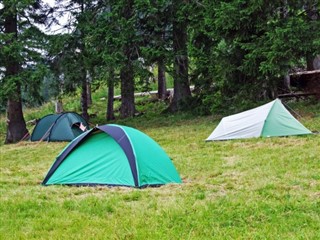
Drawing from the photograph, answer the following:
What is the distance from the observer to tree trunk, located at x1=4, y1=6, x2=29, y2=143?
13344mm

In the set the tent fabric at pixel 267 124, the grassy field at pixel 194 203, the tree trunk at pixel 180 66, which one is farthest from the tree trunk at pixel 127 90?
the grassy field at pixel 194 203

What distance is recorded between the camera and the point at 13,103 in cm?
1439

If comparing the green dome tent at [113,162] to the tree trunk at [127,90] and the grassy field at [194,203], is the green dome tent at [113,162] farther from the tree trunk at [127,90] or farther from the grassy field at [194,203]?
the tree trunk at [127,90]

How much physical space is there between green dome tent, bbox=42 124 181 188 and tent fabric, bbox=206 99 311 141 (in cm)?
397

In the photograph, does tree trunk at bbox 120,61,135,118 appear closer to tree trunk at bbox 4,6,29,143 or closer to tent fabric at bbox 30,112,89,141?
tent fabric at bbox 30,112,89,141

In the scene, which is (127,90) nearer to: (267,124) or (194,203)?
(267,124)

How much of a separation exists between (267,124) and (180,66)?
20.0 feet

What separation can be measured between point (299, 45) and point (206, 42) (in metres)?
3.84

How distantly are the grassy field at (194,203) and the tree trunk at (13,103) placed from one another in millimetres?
6886

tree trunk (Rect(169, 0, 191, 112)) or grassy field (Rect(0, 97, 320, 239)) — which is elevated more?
tree trunk (Rect(169, 0, 191, 112))

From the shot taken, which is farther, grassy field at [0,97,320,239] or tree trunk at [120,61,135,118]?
tree trunk at [120,61,135,118]

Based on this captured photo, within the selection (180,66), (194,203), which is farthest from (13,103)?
(194,203)

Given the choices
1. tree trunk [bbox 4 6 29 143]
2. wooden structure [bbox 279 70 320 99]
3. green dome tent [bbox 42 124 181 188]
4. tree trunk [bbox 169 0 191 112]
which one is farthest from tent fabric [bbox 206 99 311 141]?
tree trunk [bbox 4 6 29 143]

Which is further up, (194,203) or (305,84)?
(305,84)
